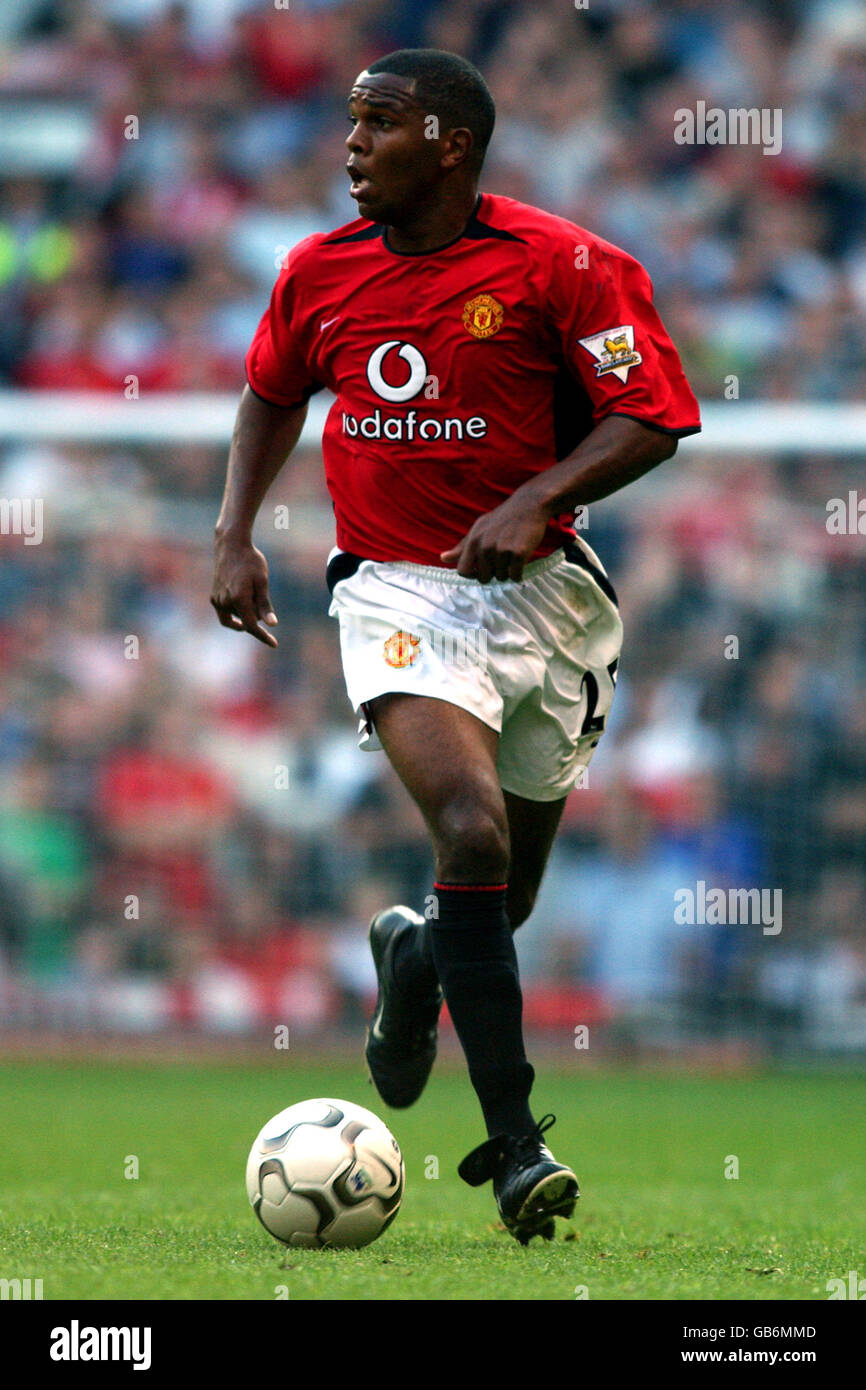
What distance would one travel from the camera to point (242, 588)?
492cm

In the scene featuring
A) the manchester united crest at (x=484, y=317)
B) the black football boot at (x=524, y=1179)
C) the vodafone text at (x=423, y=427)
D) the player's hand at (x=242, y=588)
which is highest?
the manchester united crest at (x=484, y=317)

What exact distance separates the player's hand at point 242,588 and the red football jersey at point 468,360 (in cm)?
30

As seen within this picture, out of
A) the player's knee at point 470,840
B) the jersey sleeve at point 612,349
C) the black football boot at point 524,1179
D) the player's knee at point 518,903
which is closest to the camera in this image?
the black football boot at point 524,1179

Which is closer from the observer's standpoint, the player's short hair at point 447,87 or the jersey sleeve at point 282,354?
the player's short hair at point 447,87

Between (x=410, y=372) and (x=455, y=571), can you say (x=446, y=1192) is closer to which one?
(x=455, y=571)

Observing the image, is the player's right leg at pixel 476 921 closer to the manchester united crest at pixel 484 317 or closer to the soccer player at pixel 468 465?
the soccer player at pixel 468 465

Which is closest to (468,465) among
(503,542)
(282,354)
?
(503,542)

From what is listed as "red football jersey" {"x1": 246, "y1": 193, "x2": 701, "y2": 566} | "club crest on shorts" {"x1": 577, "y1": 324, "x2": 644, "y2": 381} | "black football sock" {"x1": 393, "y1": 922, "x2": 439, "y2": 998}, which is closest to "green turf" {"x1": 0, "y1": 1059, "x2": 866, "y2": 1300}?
"black football sock" {"x1": 393, "y1": 922, "x2": 439, "y2": 998}

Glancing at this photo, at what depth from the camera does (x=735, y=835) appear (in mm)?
9594

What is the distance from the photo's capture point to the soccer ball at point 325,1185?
416cm

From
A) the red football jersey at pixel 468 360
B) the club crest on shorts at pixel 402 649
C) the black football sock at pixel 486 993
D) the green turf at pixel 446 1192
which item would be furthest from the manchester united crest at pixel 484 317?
the green turf at pixel 446 1192

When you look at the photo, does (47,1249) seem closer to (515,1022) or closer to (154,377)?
(515,1022)

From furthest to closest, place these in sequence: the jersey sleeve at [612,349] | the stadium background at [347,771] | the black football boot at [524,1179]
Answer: the stadium background at [347,771] < the jersey sleeve at [612,349] < the black football boot at [524,1179]

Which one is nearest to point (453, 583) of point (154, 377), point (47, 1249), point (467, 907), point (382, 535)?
point (382, 535)
